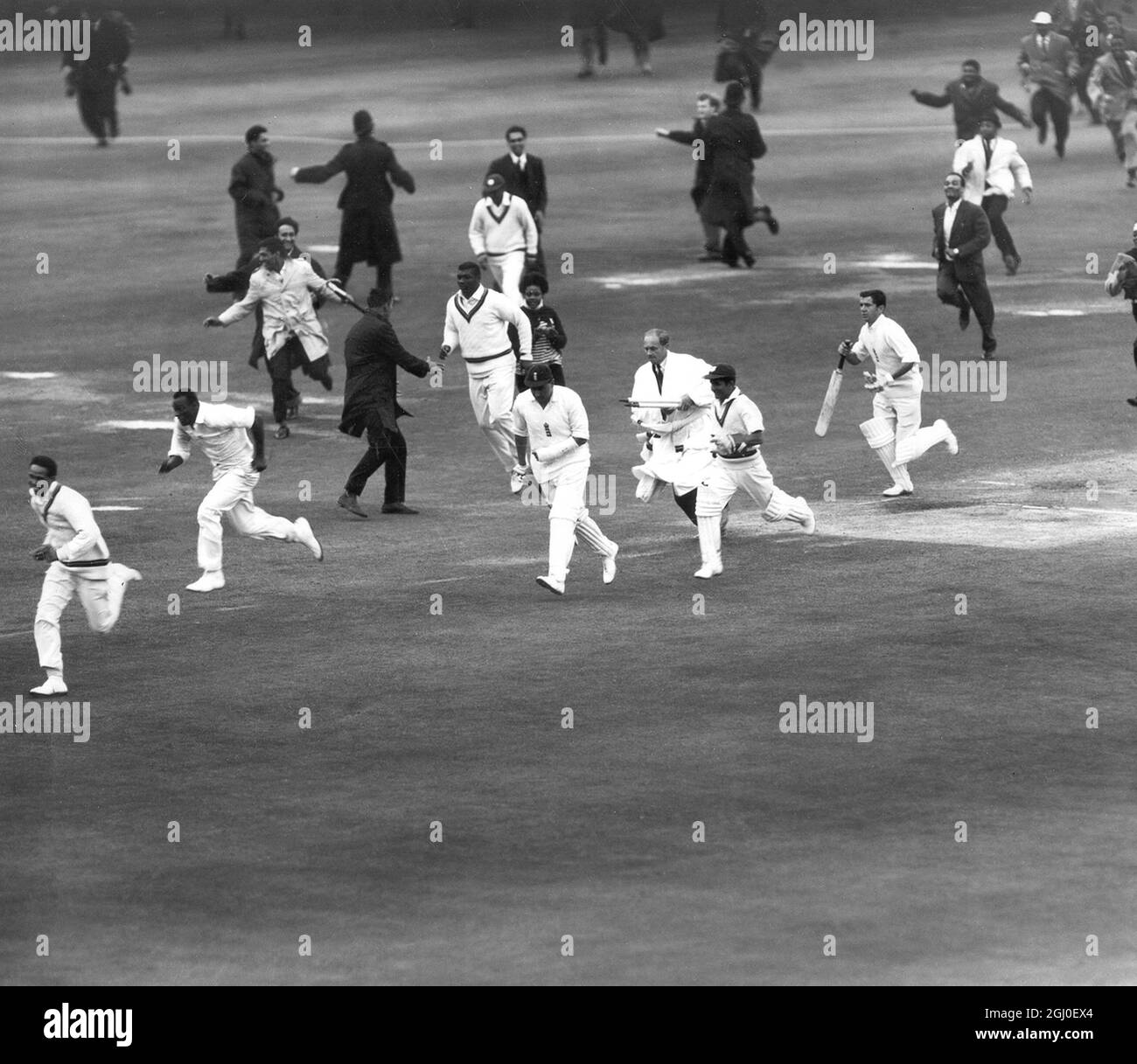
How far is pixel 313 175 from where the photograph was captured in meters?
27.1

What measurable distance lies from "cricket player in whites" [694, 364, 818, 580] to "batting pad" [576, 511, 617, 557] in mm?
739

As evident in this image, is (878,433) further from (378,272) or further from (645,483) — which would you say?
(378,272)

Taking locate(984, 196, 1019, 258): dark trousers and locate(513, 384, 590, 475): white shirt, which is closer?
locate(513, 384, 590, 475): white shirt

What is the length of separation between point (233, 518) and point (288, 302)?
5453 mm

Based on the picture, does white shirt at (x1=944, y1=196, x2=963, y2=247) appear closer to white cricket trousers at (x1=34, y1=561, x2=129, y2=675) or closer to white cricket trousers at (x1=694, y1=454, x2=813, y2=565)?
white cricket trousers at (x1=694, y1=454, x2=813, y2=565)

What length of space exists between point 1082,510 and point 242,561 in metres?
7.18

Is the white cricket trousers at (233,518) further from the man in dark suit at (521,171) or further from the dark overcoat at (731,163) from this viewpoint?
the dark overcoat at (731,163)

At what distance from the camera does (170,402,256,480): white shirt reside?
17281 millimetres

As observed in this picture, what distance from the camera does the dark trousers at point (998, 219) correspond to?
28.4 m

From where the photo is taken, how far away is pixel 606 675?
49.6 feet

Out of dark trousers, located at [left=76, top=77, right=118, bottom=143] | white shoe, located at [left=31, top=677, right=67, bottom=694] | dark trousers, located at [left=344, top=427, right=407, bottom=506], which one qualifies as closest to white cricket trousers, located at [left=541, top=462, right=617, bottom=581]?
dark trousers, located at [left=344, top=427, right=407, bottom=506]

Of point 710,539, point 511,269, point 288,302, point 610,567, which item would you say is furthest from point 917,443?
point 511,269

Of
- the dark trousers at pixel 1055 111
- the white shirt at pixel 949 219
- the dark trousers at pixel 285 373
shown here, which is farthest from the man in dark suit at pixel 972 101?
the dark trousers at pixel 285 373
